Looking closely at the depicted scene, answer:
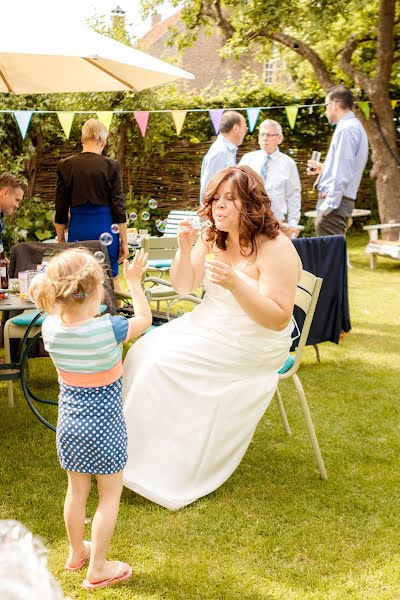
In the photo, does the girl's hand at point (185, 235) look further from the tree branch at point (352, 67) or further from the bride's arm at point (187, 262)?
the tree branch at point (352, 67)

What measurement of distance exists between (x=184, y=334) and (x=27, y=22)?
2.19 metres

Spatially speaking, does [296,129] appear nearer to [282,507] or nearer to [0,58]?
[0,58]

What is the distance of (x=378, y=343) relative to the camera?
21.1 feet

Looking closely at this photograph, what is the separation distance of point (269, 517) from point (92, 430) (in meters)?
1.11

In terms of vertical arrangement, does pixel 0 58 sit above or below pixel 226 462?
above

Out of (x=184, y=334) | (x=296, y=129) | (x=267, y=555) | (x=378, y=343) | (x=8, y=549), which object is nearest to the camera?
(x=8, y=549)

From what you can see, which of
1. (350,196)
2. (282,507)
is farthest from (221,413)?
(350,196)

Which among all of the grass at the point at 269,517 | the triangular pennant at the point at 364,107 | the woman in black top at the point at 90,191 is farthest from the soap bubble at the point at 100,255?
the triangular pennant at the point at 364,107

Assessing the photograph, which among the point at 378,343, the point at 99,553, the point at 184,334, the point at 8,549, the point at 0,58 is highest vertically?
the point at 0,58

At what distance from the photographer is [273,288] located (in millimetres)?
3373

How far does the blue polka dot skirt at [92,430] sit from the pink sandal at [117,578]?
40 cm

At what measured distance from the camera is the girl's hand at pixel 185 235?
3488 millimetres

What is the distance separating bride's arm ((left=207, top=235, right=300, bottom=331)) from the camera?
3281mm

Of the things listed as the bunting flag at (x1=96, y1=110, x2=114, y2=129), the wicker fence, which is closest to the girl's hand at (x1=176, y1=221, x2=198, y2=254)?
the bunting flag at (x1=96, y1=110, x2=114, y2=129)
